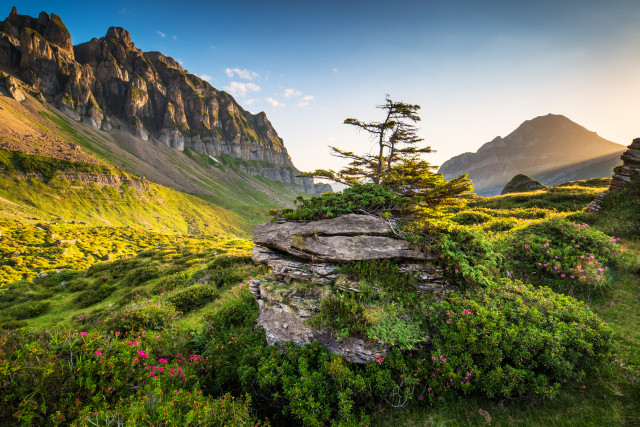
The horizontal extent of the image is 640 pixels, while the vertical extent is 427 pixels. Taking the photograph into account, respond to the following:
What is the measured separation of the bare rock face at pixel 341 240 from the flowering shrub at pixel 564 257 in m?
5.22

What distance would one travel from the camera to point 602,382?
5.83m

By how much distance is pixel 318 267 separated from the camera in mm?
9648

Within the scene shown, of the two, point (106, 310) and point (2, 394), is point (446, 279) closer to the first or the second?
point (2, 394)

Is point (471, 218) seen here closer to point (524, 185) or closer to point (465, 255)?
point (465, 255)

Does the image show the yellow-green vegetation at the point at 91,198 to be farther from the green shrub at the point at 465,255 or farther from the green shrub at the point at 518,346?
the green shrub at the point at 518,346

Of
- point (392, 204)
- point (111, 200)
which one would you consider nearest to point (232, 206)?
point (111, 200)

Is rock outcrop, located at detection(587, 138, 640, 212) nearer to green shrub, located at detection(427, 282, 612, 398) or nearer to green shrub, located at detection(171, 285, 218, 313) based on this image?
green shrub, located at detection(427, 282, 612, 398)

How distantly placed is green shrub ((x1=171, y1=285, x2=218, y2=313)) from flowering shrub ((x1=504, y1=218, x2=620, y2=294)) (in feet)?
55.3

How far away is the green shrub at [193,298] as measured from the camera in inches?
566

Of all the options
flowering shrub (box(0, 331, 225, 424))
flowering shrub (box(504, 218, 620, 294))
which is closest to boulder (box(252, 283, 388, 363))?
flowering shrub (box(0, 331, 225, 424))

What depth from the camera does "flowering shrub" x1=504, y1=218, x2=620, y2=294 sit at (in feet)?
29.5

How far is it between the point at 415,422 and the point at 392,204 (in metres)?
7.68

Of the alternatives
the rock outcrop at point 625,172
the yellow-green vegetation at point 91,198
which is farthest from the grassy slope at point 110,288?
the yellow-green vegetation at point 91,198

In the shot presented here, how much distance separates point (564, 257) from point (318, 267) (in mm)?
10516
